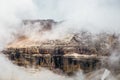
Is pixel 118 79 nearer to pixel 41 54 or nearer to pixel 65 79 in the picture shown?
pixel 65 79

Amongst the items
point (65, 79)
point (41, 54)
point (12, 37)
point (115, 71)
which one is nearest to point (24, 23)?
point (12, 37)

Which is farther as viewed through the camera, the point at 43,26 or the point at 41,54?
the point at 43,26

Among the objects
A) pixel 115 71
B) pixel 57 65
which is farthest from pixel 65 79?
pixel 115 71

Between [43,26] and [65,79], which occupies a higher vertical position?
[43,26]

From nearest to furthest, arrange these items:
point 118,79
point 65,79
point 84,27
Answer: point 118,79 → point 65,79 → point 84,27

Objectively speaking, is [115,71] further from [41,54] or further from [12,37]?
[12,37]

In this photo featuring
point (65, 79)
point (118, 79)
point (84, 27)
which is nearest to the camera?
point (118, 79)
